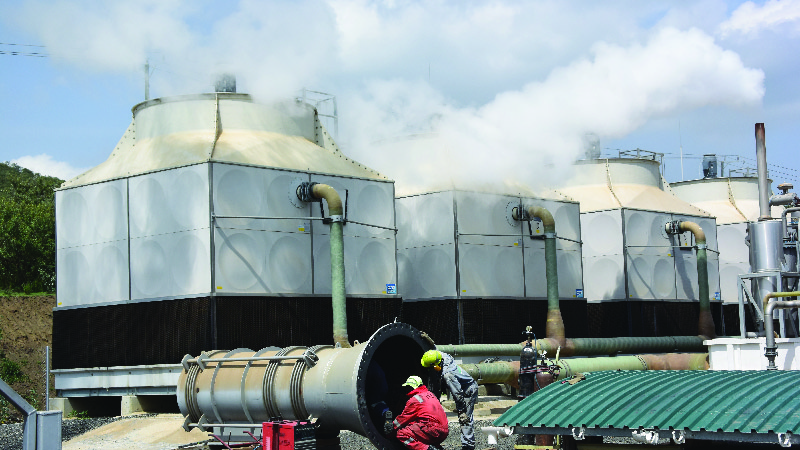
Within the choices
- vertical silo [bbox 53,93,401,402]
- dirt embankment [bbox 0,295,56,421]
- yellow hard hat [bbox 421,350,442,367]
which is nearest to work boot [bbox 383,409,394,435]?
yellow hard hat [bbox 421,350,442,367]

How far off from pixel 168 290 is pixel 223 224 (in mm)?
2144

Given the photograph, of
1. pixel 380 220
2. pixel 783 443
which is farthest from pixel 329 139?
pixel 783 443

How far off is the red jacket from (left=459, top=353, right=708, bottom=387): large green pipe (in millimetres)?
8890

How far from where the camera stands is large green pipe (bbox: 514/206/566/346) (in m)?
27.1

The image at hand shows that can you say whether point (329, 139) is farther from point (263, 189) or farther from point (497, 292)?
point (497, 292)

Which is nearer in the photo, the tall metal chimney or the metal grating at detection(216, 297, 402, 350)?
the metal grating at detection(216, 297, 402, 350)

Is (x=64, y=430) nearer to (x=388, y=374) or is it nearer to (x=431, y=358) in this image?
(x=388, y=374)

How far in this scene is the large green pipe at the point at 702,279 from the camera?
32.8m

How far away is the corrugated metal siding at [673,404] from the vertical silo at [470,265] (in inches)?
575

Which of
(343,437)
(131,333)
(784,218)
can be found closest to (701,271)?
(784,218)

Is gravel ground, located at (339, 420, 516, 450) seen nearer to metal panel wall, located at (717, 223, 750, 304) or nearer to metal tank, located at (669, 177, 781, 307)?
metal panel wall, located at (717, 223, 750, 304)

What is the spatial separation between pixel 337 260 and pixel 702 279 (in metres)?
17.1

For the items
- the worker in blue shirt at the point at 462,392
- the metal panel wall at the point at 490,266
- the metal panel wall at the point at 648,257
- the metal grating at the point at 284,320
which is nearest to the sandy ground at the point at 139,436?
the metal grating at the point at 284,320

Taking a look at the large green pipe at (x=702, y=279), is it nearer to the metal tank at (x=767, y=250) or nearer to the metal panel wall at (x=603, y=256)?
the metal panel wall at (x=603, y=256)
